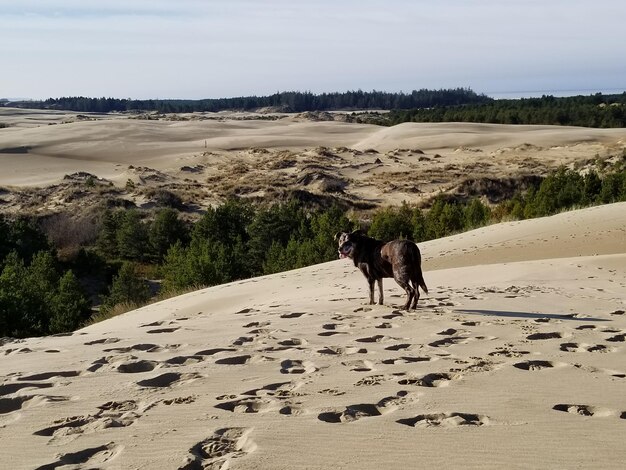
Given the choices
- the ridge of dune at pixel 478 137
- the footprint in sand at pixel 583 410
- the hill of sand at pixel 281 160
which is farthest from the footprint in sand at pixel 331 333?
the ridge of dune at pixel 478 137

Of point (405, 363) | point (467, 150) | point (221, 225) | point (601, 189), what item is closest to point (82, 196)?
point (221, 225)

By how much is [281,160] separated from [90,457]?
159 ft

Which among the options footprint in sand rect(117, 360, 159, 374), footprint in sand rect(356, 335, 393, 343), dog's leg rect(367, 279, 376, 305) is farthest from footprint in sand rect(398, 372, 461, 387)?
dog's leg rect(367, 279, 376, 305)

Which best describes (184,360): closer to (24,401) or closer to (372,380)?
(24,401)

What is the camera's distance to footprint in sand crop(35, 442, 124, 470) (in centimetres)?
383

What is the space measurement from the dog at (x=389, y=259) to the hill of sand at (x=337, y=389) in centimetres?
34

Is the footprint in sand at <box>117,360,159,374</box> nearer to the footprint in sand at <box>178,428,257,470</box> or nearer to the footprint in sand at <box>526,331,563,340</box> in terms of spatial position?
the footprint in sand at <box>178,428,257,470</box>

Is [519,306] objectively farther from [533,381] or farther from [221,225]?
[221,225]

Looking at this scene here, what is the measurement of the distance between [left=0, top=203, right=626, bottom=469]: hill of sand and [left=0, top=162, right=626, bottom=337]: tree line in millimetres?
8710

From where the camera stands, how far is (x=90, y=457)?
394cm

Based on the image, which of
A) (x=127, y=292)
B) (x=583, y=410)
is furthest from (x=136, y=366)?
(x=127, y=292)

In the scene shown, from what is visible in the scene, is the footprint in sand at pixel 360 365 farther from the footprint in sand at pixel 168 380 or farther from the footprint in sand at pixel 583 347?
the footprint in sand at pixel 583 347

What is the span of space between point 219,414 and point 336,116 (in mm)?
110832

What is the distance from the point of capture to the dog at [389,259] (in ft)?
28.1
